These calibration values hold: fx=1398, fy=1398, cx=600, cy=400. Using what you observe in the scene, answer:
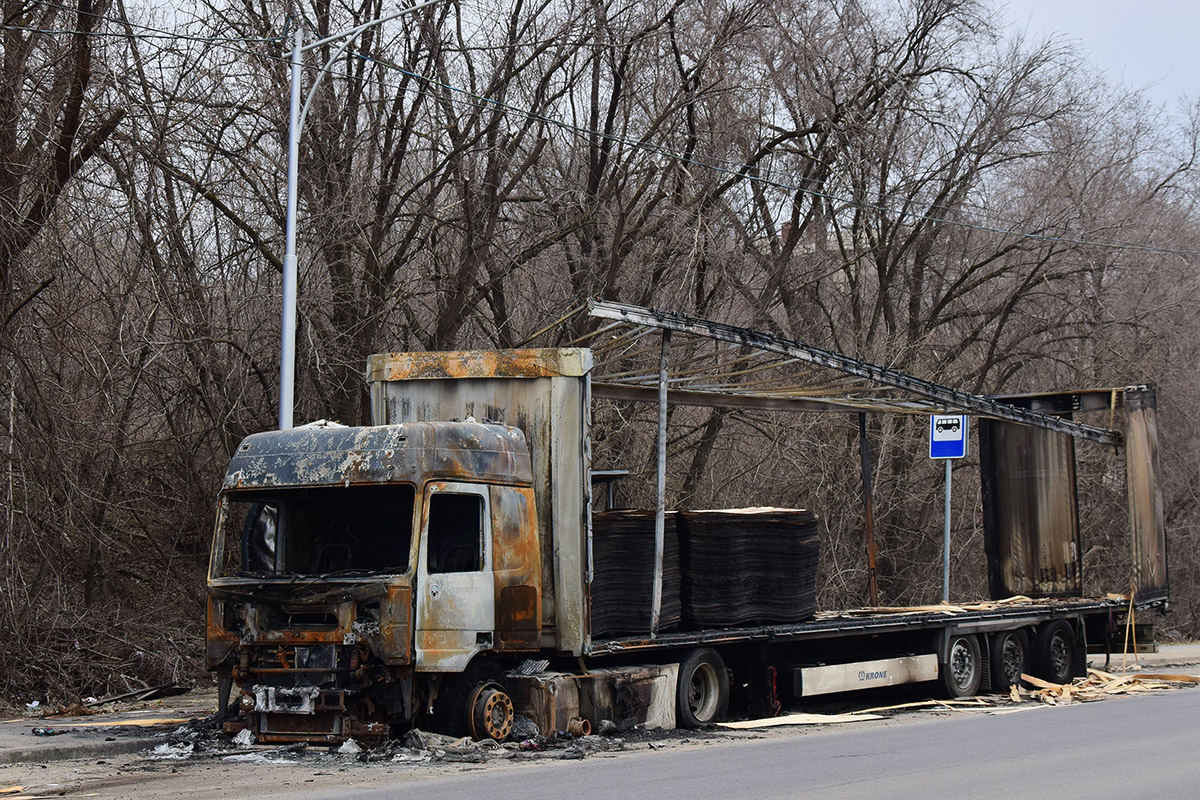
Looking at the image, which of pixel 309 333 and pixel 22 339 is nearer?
pixel 22 339

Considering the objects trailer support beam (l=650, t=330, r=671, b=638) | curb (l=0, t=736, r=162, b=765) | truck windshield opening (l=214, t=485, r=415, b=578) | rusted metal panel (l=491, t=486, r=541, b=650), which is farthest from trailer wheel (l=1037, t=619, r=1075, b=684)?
curb (l=0, t=736, r=162, b=765)

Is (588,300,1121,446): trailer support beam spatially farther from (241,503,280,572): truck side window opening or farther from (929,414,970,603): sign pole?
(241,503,280,572): truck side window opening

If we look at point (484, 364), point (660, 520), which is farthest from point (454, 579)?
point (660, 520)

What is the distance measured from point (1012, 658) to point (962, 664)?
1245mm

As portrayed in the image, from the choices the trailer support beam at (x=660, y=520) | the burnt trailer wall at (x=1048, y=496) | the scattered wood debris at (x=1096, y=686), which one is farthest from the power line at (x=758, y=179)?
the scattered wood debris at (x=1096, y=686)

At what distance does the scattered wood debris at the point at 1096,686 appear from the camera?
17.2 meters

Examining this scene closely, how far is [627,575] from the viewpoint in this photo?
13422 mm

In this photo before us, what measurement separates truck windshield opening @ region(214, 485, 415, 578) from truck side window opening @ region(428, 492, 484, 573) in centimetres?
26

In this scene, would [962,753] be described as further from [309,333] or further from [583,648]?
[309,333]

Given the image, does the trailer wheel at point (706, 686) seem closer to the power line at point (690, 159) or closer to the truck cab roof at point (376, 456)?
the truck cab roof at point (376, 456)

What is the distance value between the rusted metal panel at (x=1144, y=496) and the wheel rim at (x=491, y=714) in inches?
477

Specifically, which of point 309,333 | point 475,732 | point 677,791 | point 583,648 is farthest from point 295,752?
point 309,333

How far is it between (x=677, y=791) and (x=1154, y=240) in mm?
25402

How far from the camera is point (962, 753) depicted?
11203mm
